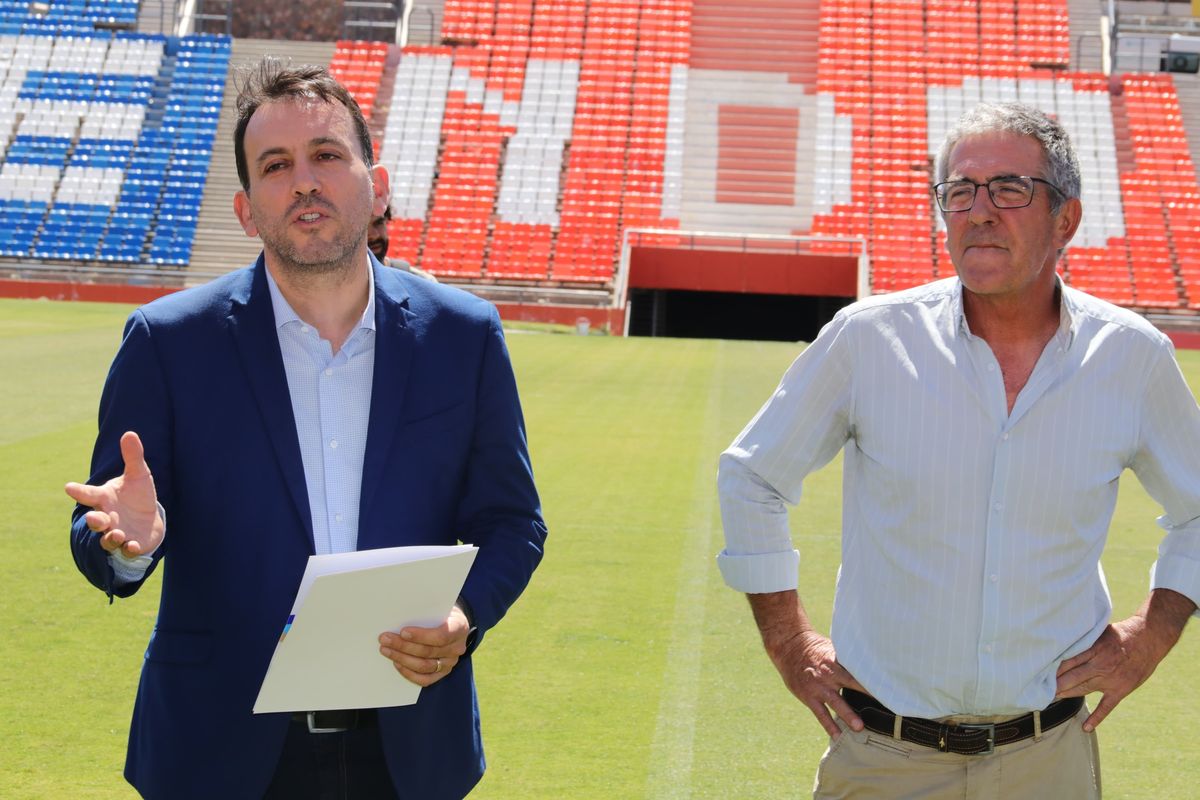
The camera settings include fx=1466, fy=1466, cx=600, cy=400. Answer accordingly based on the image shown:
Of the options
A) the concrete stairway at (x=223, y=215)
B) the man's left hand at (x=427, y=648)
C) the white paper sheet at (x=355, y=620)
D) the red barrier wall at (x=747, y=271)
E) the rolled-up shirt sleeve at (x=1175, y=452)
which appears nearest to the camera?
the white paper sheet at (x=355, y=620)

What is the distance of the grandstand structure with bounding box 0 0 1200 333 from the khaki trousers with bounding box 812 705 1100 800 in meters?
22.2

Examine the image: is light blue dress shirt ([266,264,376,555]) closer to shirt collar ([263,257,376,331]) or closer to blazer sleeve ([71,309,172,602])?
shirt collar ([263,257,376,331])

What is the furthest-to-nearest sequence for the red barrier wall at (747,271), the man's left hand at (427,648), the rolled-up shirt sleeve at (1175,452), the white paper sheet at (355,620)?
the red barrier wall at (747,271) < the rolled-up shirt sleeve at (1175,452) < the man's left hand at (427,648) < the white paper sheet at (355,620)

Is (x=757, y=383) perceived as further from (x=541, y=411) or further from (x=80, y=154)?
(x=80, y=154)

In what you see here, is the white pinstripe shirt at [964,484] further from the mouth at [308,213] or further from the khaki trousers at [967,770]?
the mouth at [308,213]

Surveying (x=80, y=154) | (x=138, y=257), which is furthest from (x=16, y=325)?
(x=80, y=154)

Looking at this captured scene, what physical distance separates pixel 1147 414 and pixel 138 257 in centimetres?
2802

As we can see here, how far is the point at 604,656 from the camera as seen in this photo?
6066 mm

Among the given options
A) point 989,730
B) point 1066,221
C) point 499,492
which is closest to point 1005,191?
point 1066,221

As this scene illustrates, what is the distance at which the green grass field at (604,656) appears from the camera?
4766 mm

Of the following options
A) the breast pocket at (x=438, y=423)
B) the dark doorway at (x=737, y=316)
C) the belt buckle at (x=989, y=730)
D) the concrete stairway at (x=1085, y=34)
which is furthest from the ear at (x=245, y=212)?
the concrete stairway at (x=1085, y=34)

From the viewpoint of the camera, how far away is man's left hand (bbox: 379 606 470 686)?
243 cm

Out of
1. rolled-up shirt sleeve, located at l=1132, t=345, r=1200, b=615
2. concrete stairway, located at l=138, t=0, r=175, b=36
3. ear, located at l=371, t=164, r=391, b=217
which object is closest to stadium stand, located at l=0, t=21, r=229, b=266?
concrete stairway, located at l=138, t=0, r=175, b=36

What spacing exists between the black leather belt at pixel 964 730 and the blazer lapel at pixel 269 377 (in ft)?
3.62
